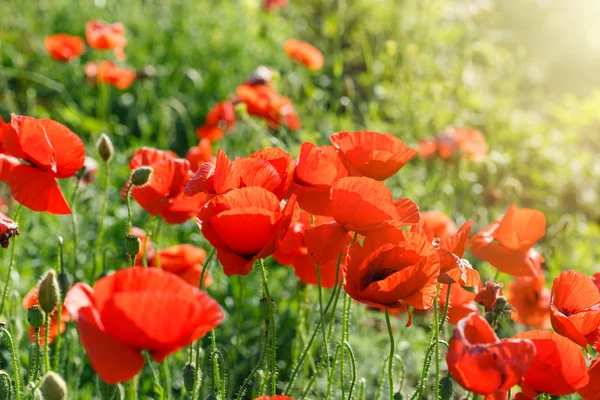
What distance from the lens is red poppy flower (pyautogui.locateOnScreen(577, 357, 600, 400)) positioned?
123cm

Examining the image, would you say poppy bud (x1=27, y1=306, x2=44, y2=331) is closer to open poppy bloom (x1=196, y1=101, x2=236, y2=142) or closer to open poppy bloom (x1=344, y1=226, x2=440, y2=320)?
open poppy bloom (x1=344, y1=226, x2=440, y2=320)

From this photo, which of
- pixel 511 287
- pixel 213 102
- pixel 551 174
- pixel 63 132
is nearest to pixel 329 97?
pixel 213 102

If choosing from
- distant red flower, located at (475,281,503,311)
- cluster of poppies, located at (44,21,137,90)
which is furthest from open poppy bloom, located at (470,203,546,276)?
cluster of poppies, located at (44,21,137,90)

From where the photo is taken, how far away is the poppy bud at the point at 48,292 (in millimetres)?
1220

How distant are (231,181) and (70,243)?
198cm

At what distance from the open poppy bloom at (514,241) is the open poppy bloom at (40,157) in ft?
2.92

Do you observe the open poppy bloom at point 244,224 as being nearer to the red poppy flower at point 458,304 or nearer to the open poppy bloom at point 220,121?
the red poppy flower at point 458,304

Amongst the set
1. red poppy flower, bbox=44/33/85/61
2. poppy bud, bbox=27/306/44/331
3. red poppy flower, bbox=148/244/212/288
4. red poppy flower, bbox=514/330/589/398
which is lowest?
red poppy flower, bbox=514/330/589/398

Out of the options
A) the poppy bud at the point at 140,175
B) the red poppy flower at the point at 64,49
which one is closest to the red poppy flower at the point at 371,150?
the poppy bud at the point at 140,175

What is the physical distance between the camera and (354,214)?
1.29 m

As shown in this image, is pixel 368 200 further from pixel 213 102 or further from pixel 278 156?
pixel 213 102

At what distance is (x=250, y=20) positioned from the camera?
20.7 ft

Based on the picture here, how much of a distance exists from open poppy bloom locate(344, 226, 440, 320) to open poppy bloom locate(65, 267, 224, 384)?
0.36m

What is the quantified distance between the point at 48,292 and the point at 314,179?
496 mm
